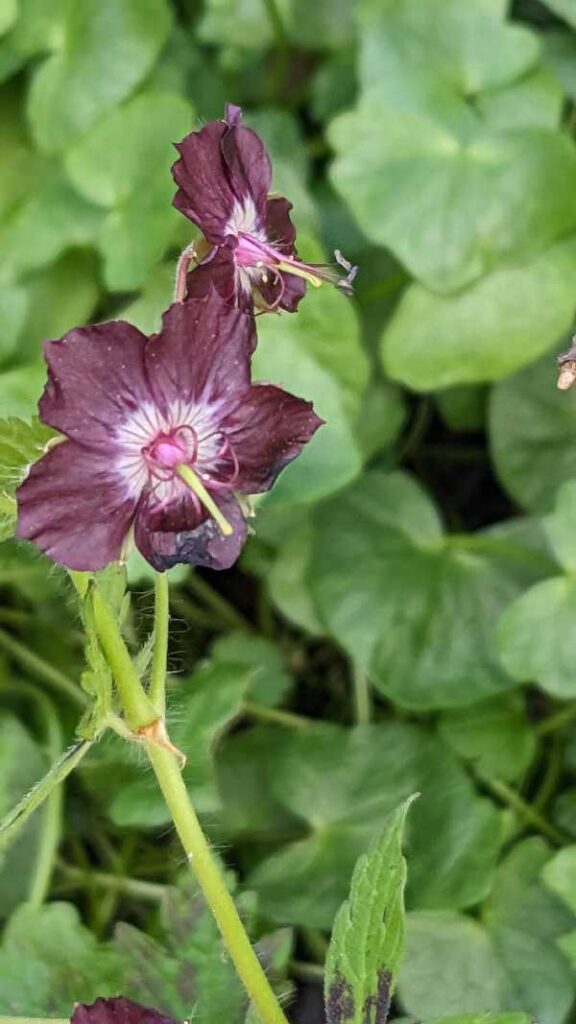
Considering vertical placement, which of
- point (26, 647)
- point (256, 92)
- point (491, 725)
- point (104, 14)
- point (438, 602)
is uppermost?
point (104, 14)

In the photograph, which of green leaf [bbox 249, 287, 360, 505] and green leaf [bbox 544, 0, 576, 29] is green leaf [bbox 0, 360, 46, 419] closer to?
green leaf [bbox 249, 287, 360, 505]

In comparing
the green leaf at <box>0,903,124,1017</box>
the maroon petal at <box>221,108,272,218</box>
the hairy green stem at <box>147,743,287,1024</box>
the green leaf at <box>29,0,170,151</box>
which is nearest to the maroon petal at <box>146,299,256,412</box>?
the maroon petal at <box>221,108,272,218</box>

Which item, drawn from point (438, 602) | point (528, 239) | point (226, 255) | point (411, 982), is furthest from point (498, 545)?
point (226, 255)

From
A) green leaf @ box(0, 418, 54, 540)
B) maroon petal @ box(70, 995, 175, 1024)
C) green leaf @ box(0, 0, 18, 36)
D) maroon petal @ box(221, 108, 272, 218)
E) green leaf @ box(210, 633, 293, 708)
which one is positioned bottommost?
green leaf @ box(210, 633, 293, 708)

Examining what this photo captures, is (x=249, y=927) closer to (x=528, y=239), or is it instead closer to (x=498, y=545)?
(x=498, y=545)

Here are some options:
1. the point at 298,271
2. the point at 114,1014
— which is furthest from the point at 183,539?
the point at 114,1014

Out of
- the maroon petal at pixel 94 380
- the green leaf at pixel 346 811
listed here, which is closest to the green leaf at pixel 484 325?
the green leaf at pixel 346 811
